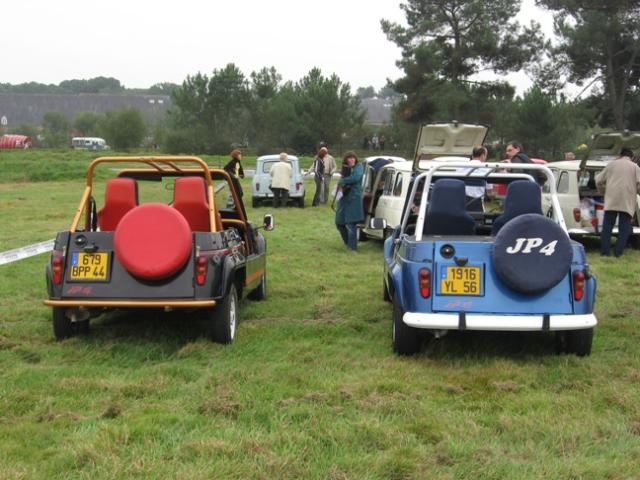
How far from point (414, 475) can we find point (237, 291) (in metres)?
3.70

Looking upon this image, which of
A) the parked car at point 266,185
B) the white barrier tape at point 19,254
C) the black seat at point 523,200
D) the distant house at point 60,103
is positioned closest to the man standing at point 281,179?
the parked car at point 266,185

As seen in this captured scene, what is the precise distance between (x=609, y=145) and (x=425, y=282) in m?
8.62

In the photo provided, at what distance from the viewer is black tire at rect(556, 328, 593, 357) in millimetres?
6051

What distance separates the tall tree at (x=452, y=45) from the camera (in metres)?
41.8

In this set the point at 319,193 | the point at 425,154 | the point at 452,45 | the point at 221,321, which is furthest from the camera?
Result: the point at 452,45

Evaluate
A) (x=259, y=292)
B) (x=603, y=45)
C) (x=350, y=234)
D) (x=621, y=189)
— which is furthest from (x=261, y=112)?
(x=259, y=292)

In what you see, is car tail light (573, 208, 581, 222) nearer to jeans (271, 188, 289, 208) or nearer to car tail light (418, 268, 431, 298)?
car tail light (418, 268, 431, 298)

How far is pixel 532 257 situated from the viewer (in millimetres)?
5688

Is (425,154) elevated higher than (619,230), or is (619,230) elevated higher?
(425,154)

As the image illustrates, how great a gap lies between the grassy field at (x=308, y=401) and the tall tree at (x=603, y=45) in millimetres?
30431

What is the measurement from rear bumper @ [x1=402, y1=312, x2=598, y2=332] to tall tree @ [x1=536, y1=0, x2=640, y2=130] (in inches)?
1292

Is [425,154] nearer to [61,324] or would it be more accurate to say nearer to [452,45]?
[61,324]

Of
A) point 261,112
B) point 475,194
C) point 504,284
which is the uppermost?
point 261,112

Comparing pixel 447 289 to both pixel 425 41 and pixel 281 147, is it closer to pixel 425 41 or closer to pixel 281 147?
pixel 425 41
